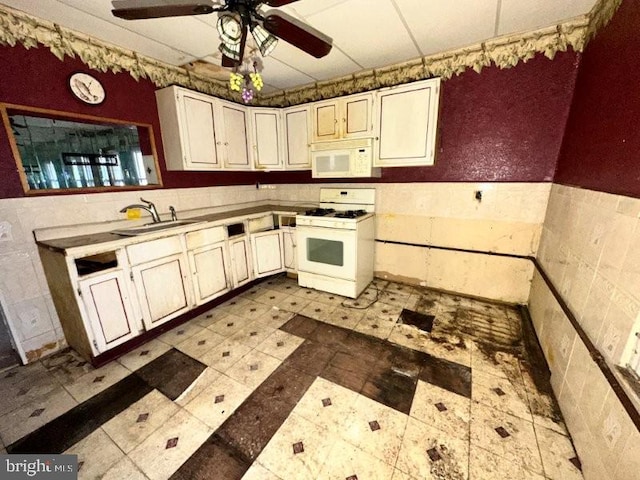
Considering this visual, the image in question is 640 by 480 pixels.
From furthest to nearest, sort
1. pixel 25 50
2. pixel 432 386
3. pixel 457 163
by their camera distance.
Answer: pixel 457 163
pixel 25 50
pixel 432 386

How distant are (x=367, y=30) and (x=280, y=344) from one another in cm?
289

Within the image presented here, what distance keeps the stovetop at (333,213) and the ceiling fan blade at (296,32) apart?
1.82 meters

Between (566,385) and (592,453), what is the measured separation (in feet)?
1.40

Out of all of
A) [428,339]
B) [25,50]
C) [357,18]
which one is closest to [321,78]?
[357,18]

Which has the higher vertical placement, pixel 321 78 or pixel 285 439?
pixel 321 78

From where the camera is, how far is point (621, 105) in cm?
141

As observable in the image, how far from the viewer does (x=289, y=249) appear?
3.57 meters

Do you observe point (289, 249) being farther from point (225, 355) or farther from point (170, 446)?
point (170, 446)

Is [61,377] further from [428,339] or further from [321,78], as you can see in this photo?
[321,78]

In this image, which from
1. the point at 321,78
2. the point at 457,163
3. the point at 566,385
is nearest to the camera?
the point at 566,385

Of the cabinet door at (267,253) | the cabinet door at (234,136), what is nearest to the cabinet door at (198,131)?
the cabinet door at (234,136)

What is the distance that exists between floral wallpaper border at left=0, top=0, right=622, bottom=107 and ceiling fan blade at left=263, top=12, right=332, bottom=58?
5.86ft

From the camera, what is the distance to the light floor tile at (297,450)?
1.30m
